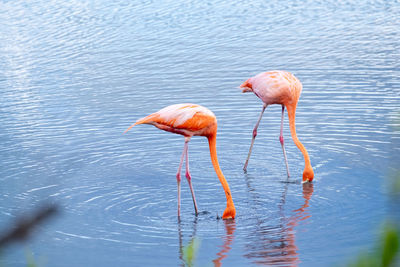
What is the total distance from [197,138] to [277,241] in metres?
3.75

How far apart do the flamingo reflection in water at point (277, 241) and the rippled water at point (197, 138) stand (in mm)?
20

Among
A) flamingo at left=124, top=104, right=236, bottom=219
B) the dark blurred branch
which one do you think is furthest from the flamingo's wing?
the dark blurred branch

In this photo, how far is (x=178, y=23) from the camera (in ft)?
56.4

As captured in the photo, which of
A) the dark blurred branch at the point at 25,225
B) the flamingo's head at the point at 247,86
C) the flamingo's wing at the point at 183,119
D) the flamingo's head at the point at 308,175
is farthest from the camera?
the flamingo's head at the point at 247,86

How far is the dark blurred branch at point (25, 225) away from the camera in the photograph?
0.53m

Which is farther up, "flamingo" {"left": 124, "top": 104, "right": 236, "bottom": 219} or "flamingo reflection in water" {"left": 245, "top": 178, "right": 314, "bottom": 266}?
"flamingo" {"left": 124, "top": 104, "right": 236, "bottom": 219}

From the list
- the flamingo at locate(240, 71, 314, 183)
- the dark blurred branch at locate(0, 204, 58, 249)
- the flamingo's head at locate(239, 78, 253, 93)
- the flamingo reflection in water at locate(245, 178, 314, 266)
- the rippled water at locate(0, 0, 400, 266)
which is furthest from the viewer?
the flamingo's head at locate(239, 78, 253, 93)

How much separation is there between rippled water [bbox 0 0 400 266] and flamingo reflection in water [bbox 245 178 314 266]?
0.07ft

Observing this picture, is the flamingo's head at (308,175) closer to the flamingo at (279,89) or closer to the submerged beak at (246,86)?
the flamingo at (279,89)

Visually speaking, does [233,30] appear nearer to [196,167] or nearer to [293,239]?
[196,167]

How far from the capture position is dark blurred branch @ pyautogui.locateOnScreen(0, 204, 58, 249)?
53cm

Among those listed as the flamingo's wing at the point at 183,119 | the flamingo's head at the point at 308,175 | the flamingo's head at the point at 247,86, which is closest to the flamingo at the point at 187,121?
the flamingo's wing at the point at 183,119

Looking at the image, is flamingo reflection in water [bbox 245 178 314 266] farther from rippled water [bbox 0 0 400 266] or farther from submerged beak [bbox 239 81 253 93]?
submerged beak [bbox 239 81 253 93]

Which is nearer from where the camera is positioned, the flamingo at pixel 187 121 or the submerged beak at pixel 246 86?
the flamingo at pixel 187 121
